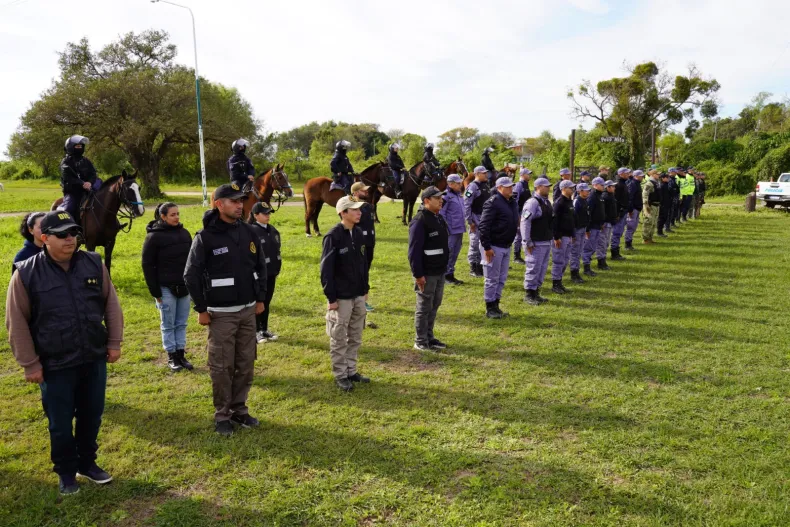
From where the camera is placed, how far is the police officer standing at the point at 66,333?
12.0 feet

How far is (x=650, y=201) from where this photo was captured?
591 inches

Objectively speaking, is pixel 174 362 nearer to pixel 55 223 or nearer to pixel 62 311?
pixel 62 311

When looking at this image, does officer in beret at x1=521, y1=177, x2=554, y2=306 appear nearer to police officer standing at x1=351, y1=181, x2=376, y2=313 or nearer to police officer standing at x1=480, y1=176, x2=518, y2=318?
police officer standing at x1=480, y1=176, x2=518, y2=318

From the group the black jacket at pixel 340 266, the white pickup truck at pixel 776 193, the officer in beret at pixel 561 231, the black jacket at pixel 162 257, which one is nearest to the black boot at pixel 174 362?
the black jacket at pixel 162 257

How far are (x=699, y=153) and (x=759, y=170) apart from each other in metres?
8.72

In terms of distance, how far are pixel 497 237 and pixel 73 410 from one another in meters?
5.97

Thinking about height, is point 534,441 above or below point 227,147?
below

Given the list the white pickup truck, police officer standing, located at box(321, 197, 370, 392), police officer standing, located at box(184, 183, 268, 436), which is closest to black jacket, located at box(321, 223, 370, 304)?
police officer standing, located at box(321, 197, 370, 392)

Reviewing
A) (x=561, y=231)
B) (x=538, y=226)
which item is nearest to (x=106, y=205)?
(x=538, y=226)

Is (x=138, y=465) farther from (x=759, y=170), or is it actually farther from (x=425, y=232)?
(x=759, y=170)

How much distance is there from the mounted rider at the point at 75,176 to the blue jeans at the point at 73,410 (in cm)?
679

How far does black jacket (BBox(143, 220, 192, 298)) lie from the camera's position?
19.2 ft

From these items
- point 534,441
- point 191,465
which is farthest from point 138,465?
point 534,441

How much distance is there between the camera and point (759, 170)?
35188 millimetres
